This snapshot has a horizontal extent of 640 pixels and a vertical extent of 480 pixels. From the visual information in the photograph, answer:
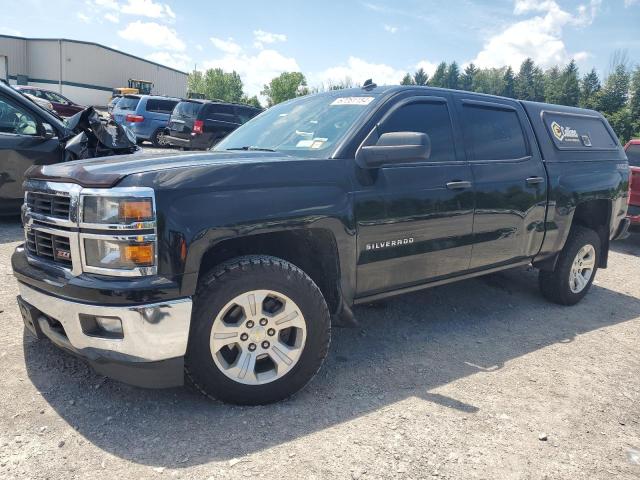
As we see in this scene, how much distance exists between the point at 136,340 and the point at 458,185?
2.41m

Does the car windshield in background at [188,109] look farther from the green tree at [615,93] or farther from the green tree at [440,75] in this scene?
the green tree at [440,75]

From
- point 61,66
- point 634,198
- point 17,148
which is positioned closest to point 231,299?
point 17,148

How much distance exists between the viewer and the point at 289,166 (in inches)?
111

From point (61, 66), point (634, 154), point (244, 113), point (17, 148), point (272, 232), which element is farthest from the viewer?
point (61, 66)

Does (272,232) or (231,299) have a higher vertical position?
(272,232)

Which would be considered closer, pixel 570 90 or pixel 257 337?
pixel 257 337

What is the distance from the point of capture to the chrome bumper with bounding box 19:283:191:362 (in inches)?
92.4

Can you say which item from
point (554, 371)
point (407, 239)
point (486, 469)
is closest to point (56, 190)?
point (407, 239)

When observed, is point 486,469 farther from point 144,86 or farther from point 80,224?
point 144,86

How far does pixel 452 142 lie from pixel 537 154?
3.72 feet

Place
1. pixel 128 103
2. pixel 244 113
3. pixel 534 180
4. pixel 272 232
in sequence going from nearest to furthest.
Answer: pixel 272 232 < pixel 534 180 < pixel 244 113 < pixel 128 103

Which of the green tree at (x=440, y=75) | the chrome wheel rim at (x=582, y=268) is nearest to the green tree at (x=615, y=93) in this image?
the chrome wheel rim at (x=582, y=268)

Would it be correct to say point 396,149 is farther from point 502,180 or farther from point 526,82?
point 526,82

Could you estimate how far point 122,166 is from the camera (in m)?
2.60
